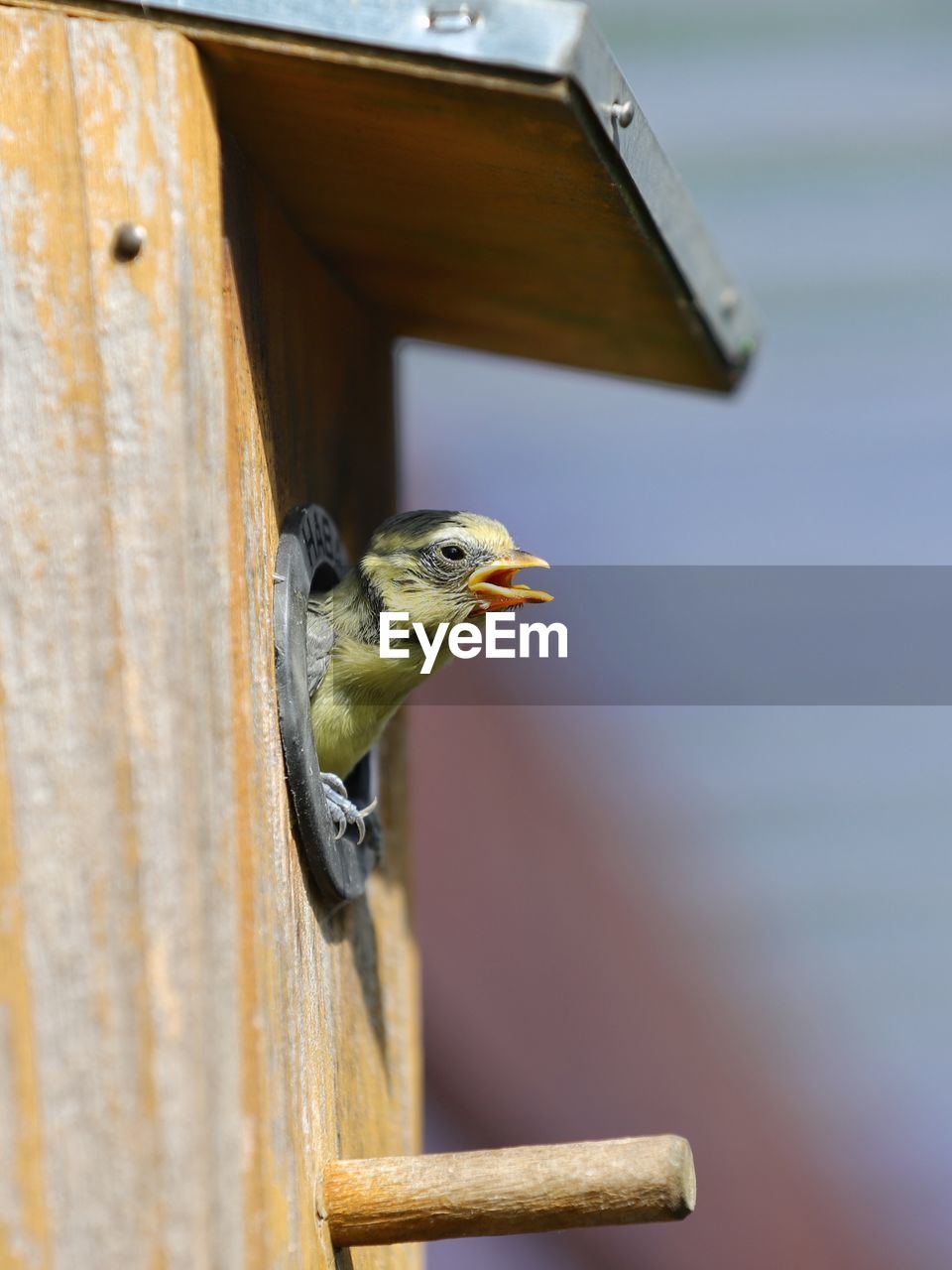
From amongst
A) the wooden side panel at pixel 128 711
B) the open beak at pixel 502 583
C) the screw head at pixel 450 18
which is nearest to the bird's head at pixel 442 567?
the open beak at pixel 502 583

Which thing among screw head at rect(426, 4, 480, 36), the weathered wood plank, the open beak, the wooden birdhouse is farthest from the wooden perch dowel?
screw head at rect(426, 4, 480, 36)

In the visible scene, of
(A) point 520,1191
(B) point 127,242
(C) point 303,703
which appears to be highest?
(B) point 127,242

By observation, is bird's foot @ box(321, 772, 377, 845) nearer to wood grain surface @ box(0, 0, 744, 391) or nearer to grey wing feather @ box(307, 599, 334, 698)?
grey wing feather @ box(307, 599, 334, 698)

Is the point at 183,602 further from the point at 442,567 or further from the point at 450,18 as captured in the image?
the point at 442,567

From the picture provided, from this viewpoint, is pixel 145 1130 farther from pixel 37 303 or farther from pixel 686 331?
pixel 686 331

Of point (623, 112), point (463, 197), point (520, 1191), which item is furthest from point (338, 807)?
point (623, 112)

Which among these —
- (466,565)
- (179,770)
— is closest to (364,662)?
(466,565)
